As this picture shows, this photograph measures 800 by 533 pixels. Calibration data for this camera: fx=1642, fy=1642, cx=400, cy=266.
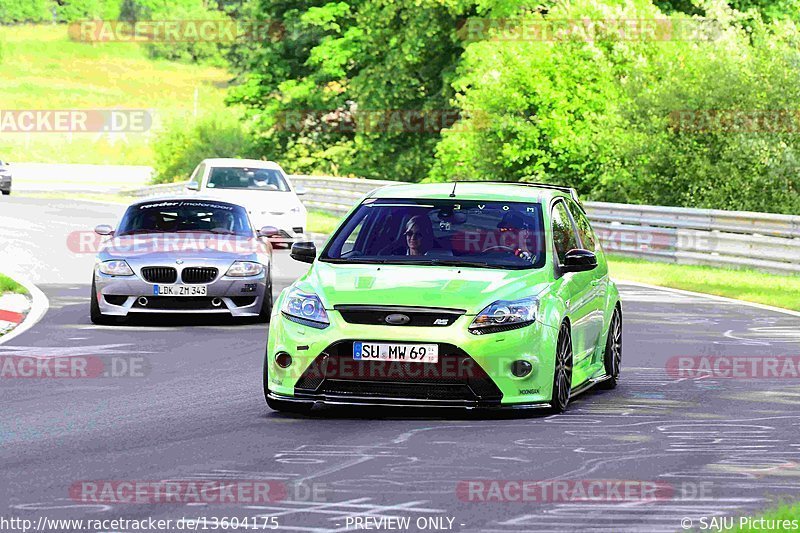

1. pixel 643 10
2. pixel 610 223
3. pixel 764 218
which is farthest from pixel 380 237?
pixel 643 10

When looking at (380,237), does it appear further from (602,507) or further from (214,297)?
(214,297)

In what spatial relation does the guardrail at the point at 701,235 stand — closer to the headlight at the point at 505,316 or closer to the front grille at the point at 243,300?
the front grille at the point at 243,300

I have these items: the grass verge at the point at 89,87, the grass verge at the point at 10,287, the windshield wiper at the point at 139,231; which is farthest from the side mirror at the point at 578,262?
the grass verge at the point at 89,87

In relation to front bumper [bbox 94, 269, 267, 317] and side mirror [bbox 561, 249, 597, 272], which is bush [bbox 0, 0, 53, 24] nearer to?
front bumper [bbox 94, 269, 267, 317]

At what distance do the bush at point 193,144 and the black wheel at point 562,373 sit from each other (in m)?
51.6

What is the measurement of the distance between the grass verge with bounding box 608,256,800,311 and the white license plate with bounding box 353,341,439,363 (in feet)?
39.3

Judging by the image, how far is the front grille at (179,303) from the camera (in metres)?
17.4

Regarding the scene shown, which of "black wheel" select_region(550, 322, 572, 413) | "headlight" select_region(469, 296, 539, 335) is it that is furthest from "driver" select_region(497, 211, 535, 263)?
"headlight" select_region(469, 296, 539, 335)

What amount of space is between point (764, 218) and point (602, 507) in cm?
1969

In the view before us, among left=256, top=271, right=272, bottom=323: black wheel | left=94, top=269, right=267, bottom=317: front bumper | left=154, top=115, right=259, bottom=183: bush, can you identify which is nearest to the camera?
left=94, top=269, right=267, bottom=317: front bumper

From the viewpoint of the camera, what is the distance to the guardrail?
26500 mm

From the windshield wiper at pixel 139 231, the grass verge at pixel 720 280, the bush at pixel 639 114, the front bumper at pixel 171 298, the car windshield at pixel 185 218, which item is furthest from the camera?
the bush at pixel 639 114

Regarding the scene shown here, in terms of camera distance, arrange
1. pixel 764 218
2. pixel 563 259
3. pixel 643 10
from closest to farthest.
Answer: pixel 563 259 < pixel 764 218 < pixel 643 10

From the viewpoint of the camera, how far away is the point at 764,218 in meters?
26.7
